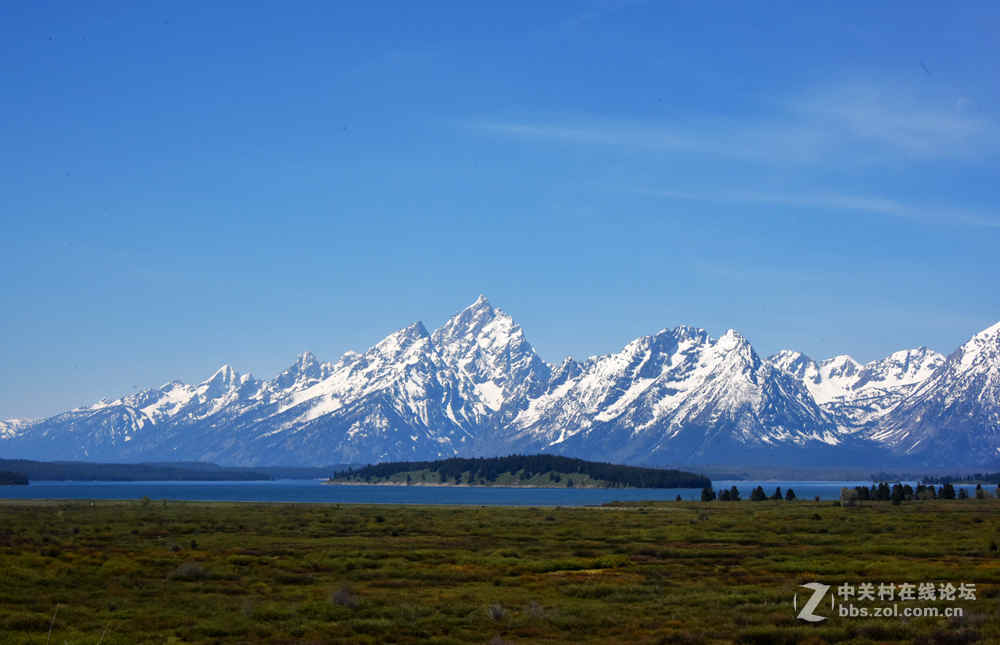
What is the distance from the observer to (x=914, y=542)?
94812mm

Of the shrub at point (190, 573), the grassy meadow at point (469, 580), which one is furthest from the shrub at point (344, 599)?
the shrub at point (190, 573)

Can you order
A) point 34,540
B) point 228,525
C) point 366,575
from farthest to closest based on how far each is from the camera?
point 228,525 < point 34,540 < point 366,575

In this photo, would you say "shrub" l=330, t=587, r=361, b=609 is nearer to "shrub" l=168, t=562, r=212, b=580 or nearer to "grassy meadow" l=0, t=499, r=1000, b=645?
"grassy meadow" l=0, t=499, r=1000, b=645

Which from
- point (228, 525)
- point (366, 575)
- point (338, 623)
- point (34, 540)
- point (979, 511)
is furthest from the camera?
point (979, 511)

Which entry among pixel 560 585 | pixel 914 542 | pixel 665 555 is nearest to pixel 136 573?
pixel 560 585

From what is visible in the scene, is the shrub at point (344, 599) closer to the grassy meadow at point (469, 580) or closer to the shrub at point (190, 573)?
the grassy meadow at point (469, 580)

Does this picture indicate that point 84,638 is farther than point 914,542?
No

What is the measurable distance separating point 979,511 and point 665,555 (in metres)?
96.2

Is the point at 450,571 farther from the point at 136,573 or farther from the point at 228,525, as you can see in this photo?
the point at 228,525

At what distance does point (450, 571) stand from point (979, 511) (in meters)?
118

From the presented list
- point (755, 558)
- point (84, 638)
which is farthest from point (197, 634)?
point (755, 558)

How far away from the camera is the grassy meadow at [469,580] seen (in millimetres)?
46969

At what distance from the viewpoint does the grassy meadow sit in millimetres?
46969

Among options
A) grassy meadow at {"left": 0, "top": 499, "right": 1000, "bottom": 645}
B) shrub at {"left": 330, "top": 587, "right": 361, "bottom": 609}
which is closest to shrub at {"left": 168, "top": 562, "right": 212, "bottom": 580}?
grassy meadow at {"left": 0, "top": 499, "right": 1000, "bottom": 645}
